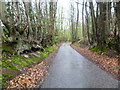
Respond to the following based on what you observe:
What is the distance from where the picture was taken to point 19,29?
31.0 feet

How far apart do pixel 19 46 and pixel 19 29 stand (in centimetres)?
147

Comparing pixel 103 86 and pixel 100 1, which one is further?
pixel 100 1

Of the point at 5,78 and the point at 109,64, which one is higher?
the point at 5,78

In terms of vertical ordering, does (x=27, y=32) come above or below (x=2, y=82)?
above

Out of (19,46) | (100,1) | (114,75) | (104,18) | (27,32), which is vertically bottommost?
(114,75)

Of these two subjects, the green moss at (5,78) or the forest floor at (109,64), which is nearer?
the green moss at (5,78)

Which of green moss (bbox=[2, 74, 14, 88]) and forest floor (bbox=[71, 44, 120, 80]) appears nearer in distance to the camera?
green moss (bbox=[2, 74, 14, 88])

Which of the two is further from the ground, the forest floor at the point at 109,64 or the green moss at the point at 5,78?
the green moss at the point at 5,78

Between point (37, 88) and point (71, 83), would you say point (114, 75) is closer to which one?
point (71, 83)

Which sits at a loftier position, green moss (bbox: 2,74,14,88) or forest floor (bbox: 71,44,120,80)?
green moss (bbox: 2,74,14,88)

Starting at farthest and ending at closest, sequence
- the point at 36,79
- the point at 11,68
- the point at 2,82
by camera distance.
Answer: the point at 11,68
the point at 36,79
the point at 2,82

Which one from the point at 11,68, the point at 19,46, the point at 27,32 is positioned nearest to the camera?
the point at 11,68

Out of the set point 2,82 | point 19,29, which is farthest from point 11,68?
point 19,29

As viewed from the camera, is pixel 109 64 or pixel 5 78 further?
pixel 109 64
